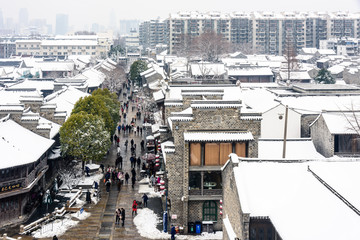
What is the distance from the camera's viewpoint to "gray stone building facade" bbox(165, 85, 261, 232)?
2750 centimetres

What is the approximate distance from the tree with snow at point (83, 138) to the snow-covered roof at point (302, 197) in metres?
19.3

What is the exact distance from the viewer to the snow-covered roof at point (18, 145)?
29.5m

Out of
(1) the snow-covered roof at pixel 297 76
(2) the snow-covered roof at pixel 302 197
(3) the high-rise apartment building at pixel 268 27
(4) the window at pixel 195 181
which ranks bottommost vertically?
(4) the window at pixel 195 181

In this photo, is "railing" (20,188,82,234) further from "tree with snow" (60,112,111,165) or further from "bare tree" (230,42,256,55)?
"bare tree" (230,42,256,55)

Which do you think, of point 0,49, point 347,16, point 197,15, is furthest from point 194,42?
point 0,49

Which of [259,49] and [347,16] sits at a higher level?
[347,16]

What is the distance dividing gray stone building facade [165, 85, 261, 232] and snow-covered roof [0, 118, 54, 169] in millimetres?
9120

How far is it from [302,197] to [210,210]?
11403mm

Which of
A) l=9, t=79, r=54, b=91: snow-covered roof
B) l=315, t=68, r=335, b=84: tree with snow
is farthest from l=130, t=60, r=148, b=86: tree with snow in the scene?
l=315, t=68, r=335, b=84: tree with snow

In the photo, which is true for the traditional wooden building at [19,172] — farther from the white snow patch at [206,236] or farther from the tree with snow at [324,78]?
the tree with snow at [324,78]

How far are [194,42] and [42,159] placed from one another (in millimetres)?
104741

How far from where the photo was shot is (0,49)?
182750 mm

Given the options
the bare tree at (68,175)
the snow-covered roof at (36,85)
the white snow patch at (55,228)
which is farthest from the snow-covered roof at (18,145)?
the snow-covered roof at (36,85)

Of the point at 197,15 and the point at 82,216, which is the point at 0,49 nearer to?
the point at 197,15
